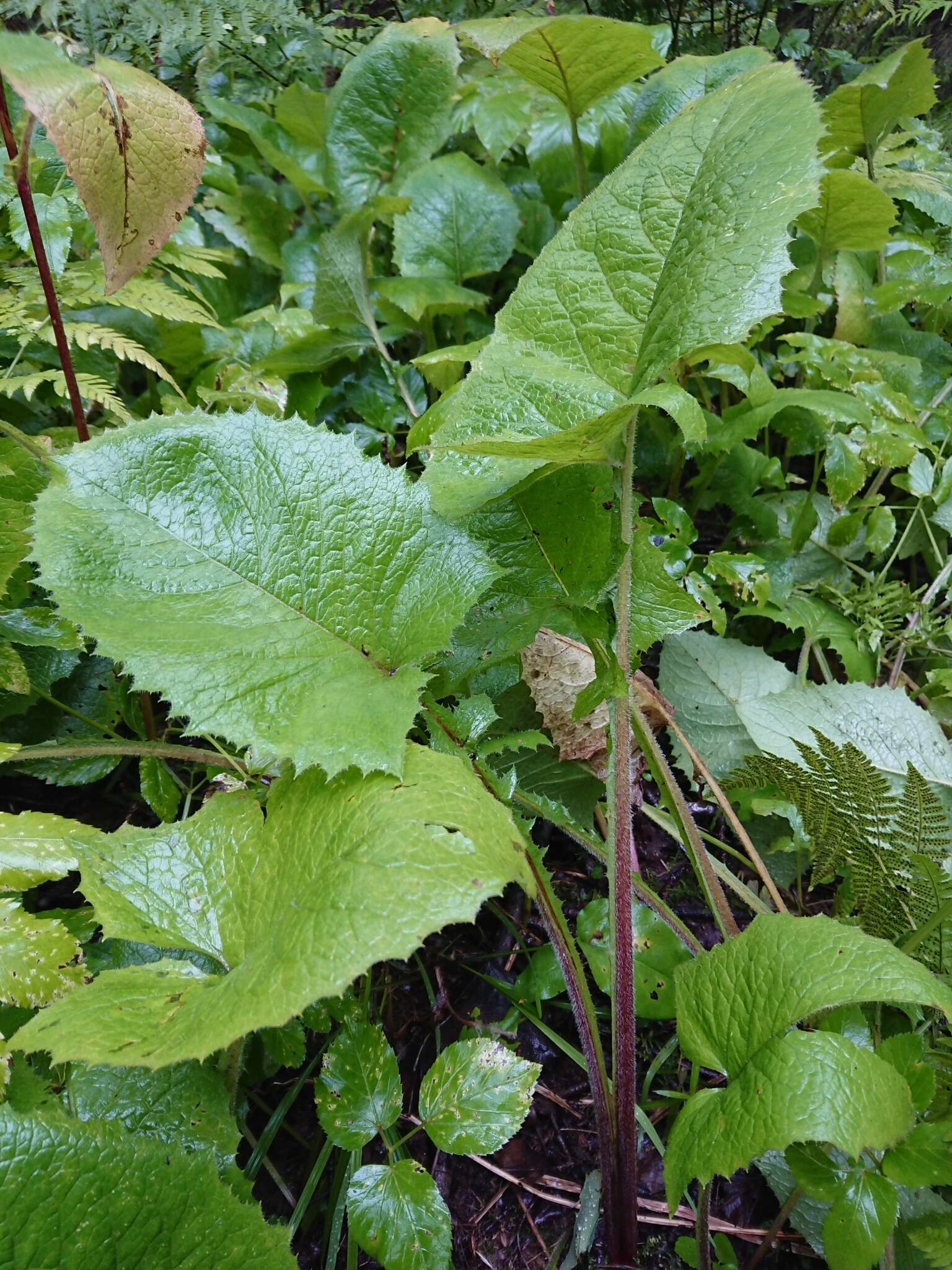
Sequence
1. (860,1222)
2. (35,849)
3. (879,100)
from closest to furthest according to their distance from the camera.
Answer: (860,1222)
(35,849)
(879,100)

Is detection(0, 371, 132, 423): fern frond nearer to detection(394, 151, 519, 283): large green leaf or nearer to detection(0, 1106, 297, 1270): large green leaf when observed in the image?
detection(394, 151, 519, 283): large green leaf

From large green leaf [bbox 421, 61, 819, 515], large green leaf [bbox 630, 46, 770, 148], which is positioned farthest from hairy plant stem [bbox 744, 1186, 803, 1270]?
large green leaf [bbox 630, 46, 770, 148]

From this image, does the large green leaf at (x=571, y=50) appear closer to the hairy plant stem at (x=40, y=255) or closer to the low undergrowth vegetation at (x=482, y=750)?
the low undergrowth vegetation at (x=482, y=750)

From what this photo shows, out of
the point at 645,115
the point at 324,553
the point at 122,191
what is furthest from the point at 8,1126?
the point at 645,115

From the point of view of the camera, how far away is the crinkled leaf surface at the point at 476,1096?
87cm

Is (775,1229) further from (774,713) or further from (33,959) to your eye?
(33,959)

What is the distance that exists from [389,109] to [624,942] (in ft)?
6.31

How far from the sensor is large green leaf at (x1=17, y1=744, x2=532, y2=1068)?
1.99 ft

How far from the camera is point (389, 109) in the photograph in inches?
75.5

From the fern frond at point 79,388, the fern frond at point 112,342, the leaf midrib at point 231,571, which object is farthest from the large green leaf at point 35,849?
the fern frond at point 112,342

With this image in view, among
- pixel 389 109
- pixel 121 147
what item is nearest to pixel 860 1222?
pixel 121 147

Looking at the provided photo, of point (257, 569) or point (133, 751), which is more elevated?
point (257, 569)

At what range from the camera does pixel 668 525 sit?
4.65 ft

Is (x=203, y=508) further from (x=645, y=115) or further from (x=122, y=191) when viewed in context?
(x=645, y=115)
